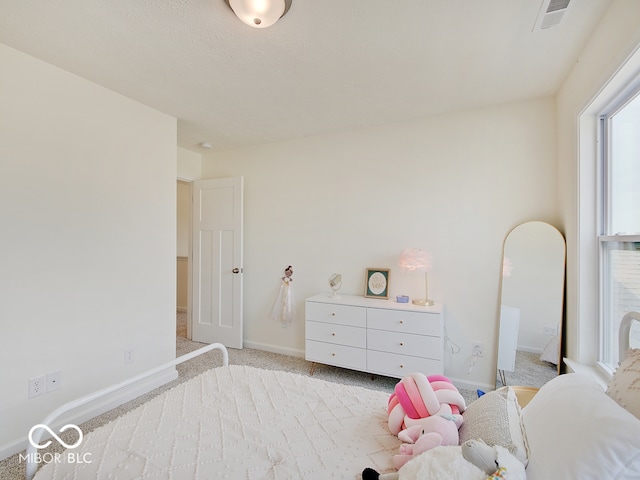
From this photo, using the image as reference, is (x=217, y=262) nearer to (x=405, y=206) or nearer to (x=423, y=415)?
(x=405, y=206)

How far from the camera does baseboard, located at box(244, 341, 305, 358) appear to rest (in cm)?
342

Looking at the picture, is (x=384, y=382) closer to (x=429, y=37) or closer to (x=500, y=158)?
(x=500, y=158)

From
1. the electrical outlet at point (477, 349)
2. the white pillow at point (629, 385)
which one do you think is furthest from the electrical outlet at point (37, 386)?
the electrical outlet at point (477, 349)

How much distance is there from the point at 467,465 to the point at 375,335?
6.03ft

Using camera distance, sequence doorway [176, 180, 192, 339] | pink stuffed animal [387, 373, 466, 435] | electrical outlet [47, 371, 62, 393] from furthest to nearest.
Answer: doorway [176, 180, 192, 339], electrical outlet [47, 371, 62, 393], pink stuffed animal [387, 373, 466, 435]

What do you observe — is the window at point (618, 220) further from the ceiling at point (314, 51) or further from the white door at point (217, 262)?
the white door at point (217, 262)

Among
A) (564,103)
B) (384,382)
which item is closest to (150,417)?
(384,382)

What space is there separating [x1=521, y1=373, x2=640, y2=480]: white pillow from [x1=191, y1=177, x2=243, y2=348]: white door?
3142 millimetres

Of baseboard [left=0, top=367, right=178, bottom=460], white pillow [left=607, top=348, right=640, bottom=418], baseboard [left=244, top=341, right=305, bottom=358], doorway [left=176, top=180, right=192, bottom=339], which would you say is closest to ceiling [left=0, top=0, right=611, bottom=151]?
white pillow [left=607, top=348, right=640, bottom=418]

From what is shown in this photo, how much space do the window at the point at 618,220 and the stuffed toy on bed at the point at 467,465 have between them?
1273 mm

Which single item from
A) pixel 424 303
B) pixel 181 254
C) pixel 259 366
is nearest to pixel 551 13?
pixel 424 303

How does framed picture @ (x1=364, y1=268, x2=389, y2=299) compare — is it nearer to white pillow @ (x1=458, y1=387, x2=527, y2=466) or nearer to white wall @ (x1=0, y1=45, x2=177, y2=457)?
white pillow @ (x1=458, y1=387, x2=527, y2=466)

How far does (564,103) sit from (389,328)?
211 centimetres

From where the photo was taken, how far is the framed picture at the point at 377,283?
296 cm
